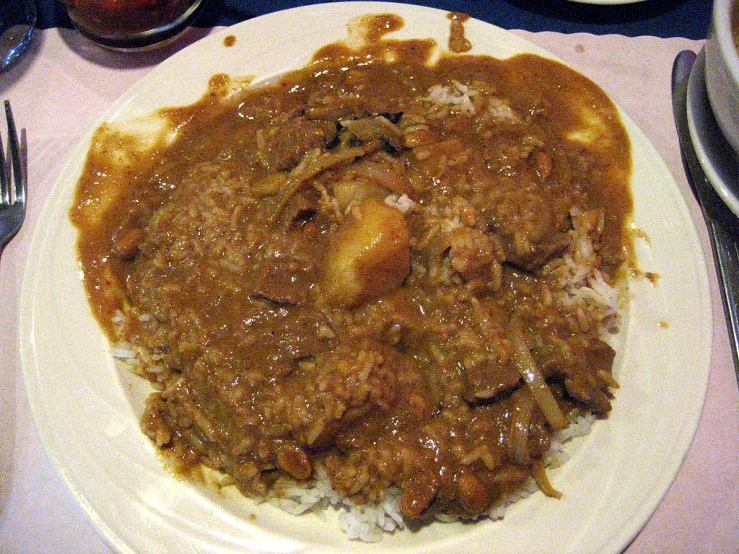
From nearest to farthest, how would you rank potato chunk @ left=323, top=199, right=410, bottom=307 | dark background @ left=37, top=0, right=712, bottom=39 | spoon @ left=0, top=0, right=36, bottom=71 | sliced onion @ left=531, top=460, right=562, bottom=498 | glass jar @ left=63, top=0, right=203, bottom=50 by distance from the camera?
sliced onion @ left=531, top=460, right=562, bottom=498 → potato chunk @ left=323, top=199, right=410, bottom=307 → glass jar @ left=63, top=0, right=203, bottom=50 → spoon @ left=0, top=0, right=36, bottom=71 → dark background @ left=37, top=0, right=712, bottom=39

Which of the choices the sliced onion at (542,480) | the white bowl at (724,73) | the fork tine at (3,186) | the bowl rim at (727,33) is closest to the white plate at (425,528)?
the sliced onion at (542,480)

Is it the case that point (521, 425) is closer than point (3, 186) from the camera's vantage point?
Yes

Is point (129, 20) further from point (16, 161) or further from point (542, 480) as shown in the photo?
point (542, 480)

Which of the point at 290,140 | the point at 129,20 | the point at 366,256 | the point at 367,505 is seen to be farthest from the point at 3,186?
the point at 367,505

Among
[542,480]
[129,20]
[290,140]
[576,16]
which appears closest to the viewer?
[542,480]

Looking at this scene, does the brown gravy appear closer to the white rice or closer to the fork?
the white rice

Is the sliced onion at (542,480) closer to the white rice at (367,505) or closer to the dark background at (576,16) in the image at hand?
the white rice at (367,505)

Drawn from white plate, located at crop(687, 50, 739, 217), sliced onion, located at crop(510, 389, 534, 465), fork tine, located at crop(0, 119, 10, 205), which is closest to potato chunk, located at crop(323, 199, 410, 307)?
sliced onion, located at crop(510, 389, 534, 465)
